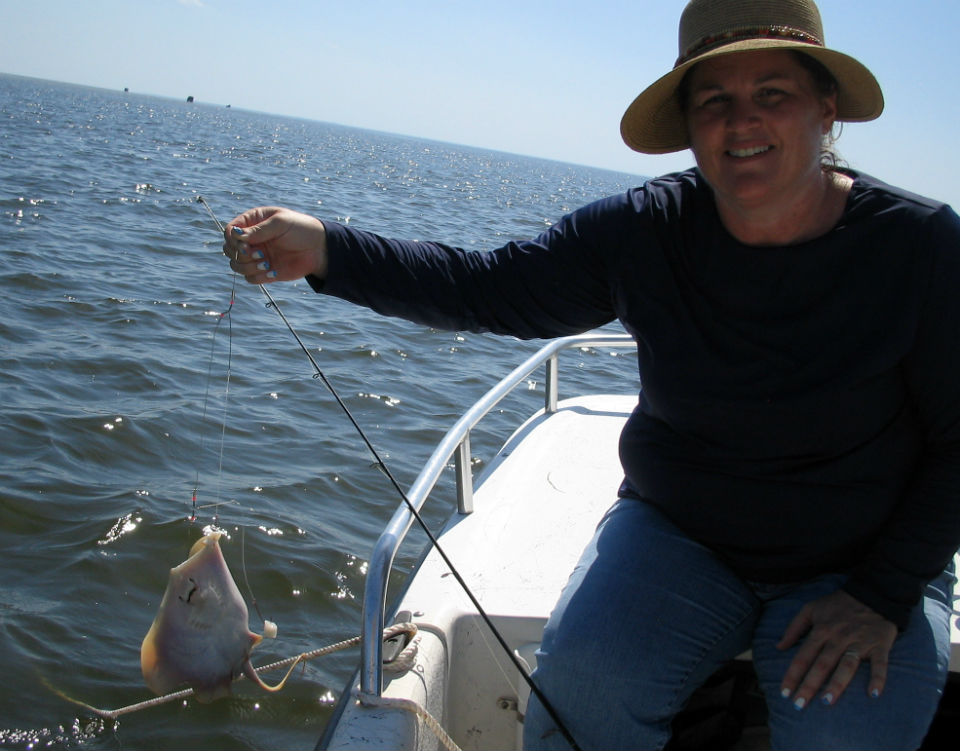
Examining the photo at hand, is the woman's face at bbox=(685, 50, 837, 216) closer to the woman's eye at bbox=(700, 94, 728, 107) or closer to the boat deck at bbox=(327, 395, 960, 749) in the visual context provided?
the woman's eye at bbox=(700, 94, 728, 107)

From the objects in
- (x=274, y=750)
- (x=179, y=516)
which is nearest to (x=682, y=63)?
(x=274, y=750)

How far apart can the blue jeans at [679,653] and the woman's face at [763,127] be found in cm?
75

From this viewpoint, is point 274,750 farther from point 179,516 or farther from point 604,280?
point 604,280

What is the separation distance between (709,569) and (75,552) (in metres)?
3.48

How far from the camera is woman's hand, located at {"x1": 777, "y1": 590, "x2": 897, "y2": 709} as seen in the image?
1.57 metres

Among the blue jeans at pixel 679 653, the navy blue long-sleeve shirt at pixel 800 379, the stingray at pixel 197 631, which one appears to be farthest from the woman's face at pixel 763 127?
the stingray at pixel 197 631

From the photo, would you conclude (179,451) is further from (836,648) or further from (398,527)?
(836,648)

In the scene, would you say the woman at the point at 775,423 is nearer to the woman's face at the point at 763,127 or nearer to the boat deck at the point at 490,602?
the woman's face at the point at 763,127

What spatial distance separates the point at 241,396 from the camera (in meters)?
6.27

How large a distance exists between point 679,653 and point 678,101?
1.24 m

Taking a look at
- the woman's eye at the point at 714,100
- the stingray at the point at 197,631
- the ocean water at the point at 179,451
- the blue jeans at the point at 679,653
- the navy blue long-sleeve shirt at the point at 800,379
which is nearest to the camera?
the blue jeans at the point at 679,653

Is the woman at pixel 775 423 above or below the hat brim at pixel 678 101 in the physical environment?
below

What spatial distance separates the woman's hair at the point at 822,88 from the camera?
1.75 metres

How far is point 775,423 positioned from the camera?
1729 millimetres
